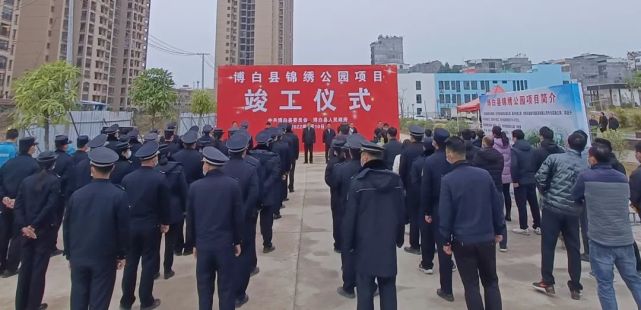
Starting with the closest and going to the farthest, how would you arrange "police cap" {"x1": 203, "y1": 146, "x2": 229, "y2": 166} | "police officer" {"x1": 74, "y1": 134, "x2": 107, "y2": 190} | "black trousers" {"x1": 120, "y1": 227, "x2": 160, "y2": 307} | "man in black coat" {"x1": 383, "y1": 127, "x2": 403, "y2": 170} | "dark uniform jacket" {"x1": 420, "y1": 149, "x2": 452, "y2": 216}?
"police cap" {"x1": 203, "y1": 146, "x2": 229, "y2": 166} < "black trousers" {"x1": 120, "y1": 227, "x2": 160, "y2": 307} < "dark uniform jacket" {"x1": 420, "y1": 149, "x2": 452, "y2": 216} < "police officer" {"x1": 74, "y1": 134, "x2": 107, "y2": 190} < "man in black coat" {"x1": 383, "y1": 127, "x2": 403, "y2": 170}

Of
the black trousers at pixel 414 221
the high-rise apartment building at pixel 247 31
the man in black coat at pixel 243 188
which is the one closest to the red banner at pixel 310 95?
the black trousers at pixel 414 221

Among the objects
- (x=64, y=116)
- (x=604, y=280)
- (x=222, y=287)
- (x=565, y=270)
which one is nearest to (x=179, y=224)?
(x=222, y=287)

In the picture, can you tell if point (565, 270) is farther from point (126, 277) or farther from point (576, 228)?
point (126, 277)

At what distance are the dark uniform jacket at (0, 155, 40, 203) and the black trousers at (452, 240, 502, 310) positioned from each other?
432 centimetres

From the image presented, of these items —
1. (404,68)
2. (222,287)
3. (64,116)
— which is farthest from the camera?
(404,68)

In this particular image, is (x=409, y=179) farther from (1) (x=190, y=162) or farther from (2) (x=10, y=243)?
(2) (x=10, y=243)

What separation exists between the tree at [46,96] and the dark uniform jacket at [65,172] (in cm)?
398

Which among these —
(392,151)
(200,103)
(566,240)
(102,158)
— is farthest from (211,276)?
(200,103)

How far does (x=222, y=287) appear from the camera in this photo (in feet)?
8.98

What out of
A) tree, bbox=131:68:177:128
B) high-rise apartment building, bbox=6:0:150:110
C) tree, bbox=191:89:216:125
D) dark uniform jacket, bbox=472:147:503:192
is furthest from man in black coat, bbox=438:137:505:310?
high-rise apartment building, bbox=6:0:150:110

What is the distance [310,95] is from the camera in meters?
13.9

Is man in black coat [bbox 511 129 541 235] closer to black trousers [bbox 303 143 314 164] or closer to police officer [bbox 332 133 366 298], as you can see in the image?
police officer [bbox 332 133 366 298]

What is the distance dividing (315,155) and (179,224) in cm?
1100

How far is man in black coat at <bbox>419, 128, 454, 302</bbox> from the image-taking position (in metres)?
3.44
